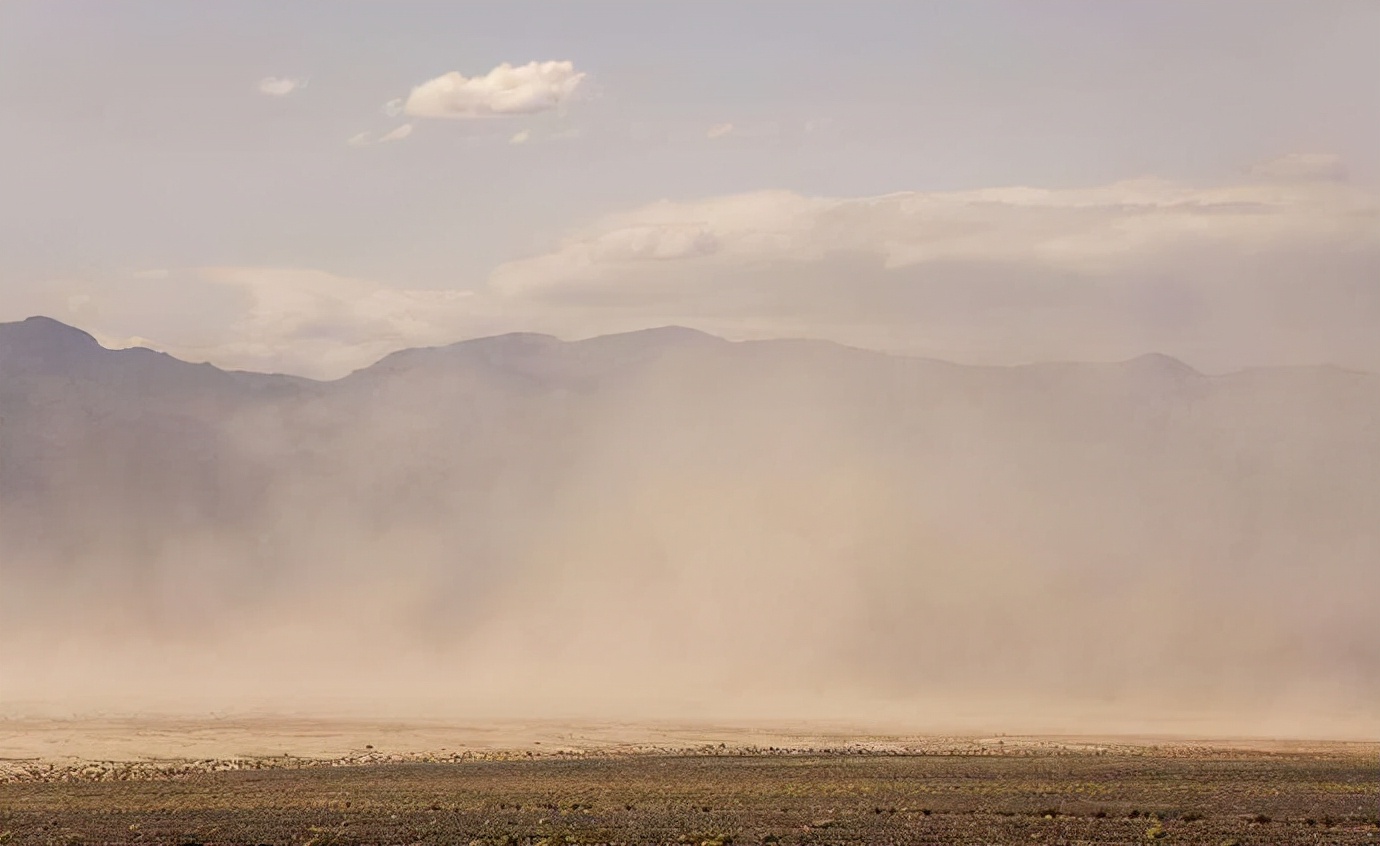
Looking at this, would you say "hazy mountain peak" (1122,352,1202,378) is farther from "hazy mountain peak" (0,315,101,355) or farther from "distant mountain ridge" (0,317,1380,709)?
"hazy mountain peak" (0,315,101,355)

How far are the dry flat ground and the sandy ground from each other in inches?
116

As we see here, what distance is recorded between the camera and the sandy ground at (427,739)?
52.7 meters

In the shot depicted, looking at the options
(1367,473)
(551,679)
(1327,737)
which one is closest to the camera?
(1327,737)

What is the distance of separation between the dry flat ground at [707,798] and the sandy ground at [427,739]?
2940 mm

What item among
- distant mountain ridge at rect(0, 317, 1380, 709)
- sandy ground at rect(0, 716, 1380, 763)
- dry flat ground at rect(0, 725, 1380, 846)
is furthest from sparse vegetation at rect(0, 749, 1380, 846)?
distant mountain ridge at rect(0, 317, 1380, 709)

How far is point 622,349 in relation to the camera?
13200 cm

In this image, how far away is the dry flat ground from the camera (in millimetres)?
29500

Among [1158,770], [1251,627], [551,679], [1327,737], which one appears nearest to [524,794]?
[1158,770]

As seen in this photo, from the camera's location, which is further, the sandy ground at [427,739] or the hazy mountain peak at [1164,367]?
the hazy mountain peak at [1164,367]

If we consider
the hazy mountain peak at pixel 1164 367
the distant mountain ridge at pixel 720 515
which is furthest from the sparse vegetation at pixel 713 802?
the hazy mountain peak at pixel 1164 367

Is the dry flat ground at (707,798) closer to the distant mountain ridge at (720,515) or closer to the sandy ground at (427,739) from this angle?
the sandy ground at (427,739)

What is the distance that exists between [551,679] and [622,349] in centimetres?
5123

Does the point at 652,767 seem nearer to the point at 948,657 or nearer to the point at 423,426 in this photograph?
the point at 948,657

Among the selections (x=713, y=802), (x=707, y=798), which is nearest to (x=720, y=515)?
(x=707, y=798)
